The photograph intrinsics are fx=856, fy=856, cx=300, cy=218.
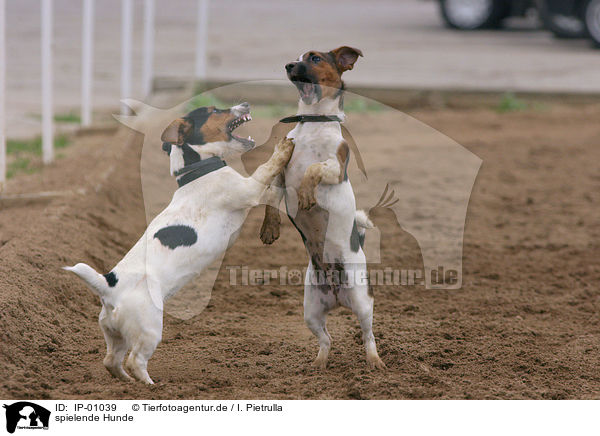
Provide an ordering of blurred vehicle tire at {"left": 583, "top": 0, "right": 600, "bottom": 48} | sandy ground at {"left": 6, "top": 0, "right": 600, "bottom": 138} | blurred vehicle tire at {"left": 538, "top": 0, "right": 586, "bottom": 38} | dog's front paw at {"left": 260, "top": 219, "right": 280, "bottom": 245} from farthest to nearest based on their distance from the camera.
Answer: blurred vehicle tire at {"left": 538, "top": 0, "right": 586, "bottom": 38}
blurred vehicle tire at {"left": 583, "top": 0, "right": 600, "bottom": 48}
sandy ground at {"left": 6, "top": 0, "right": 600, "bottom": 138}
dog's front paw at {"left": 260, "top": 219, "right": 280, "bottom": 245}

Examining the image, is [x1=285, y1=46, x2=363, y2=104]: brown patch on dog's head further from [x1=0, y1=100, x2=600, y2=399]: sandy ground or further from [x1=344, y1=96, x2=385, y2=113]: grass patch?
[x1=344, y1=96, x2=385, y2=113]: grass patch

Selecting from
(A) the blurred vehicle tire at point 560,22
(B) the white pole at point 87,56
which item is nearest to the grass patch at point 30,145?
(B) the white pole at point 87,56

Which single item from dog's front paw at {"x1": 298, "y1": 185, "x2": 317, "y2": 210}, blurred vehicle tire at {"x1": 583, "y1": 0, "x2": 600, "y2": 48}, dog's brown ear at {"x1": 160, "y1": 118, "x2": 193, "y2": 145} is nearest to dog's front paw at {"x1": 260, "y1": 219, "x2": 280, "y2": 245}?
dog's front paw at {"x1": 298, "y1": 185, "x2": 317, "y2": 210}

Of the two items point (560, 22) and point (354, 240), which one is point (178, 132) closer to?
point (354, 240)

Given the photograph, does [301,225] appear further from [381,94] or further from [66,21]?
[66,21]

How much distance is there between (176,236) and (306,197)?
630 mm

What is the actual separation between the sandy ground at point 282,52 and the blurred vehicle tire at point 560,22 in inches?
10.9

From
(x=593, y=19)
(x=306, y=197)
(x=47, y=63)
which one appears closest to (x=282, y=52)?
(x=593, y=19)

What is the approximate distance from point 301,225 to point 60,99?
30.8 feet

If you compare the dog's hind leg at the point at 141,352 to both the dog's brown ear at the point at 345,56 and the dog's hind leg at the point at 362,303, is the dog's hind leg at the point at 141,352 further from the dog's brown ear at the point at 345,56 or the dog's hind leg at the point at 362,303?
the dog's brown ear at the point at 345,56

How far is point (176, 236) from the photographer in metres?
3.97

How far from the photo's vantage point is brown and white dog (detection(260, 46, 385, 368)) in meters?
4.04

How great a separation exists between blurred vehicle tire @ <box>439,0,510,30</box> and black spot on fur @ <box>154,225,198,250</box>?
15.8m
